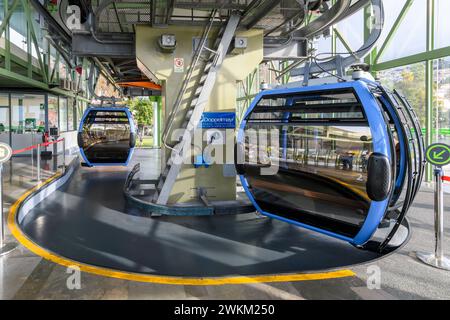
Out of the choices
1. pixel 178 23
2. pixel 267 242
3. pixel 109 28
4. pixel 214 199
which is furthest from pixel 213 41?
pixel 267 242

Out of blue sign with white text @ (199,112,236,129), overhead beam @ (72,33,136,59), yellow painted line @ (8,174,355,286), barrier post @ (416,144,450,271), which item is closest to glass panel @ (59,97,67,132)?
overhead beam @ (72,33,136,59)

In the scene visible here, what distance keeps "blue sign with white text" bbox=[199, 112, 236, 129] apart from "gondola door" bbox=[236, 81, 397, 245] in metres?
1.20

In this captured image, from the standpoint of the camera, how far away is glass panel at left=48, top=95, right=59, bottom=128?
1362cm

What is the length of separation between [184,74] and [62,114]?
1122 centimetres

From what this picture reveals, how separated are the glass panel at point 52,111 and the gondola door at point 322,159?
36.1 ft

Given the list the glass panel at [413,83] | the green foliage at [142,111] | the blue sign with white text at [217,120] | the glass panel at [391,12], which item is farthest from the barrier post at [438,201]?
the green foliage at [142,111]

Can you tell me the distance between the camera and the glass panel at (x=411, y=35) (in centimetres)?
775

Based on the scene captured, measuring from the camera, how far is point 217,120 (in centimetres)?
632

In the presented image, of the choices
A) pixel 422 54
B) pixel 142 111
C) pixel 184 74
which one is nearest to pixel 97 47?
pixel 184 74

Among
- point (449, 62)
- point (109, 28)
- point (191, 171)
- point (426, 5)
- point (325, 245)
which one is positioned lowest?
point (325, 245)

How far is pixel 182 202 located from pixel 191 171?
0.56 meters

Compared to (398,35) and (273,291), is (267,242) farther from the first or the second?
(398,35)

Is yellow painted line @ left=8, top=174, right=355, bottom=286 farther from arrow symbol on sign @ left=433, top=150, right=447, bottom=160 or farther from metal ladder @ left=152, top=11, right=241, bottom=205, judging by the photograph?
metal ladder @ left=152, top=11, right=241, bottom=205

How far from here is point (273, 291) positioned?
2.89 metres
